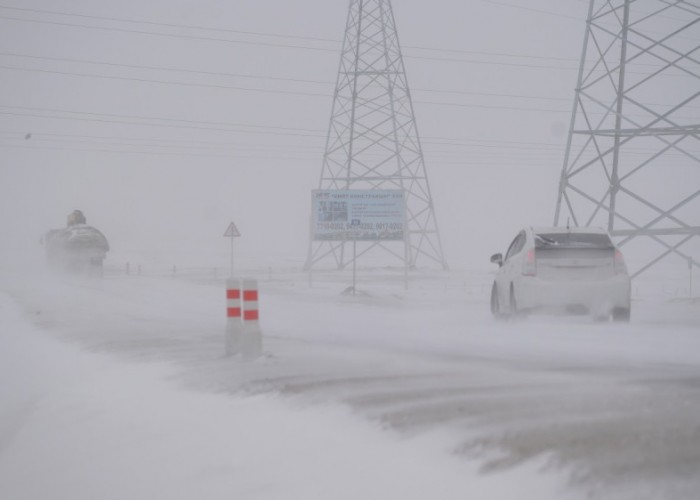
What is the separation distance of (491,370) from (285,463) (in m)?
3.75

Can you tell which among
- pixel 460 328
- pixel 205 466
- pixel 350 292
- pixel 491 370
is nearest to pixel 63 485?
Answer: pixel 205 466

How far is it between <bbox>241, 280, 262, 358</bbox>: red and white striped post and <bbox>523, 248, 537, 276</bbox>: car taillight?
5922mm

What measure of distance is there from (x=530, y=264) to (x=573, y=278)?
703 mm

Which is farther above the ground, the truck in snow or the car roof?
the car roof

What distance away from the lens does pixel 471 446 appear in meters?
5.32

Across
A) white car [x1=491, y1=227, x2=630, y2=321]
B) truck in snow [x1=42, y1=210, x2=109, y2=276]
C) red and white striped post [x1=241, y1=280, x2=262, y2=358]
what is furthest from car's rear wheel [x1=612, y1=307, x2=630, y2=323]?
truck in snow [x1=42, y1=210, x2=109, y2=276]

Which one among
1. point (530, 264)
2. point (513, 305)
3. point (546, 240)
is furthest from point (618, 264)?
point (513, 305)

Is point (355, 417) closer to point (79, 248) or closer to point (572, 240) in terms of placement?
point (572, 240)

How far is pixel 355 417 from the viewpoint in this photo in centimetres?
643

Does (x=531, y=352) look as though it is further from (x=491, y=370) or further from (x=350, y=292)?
(x=350, y=292)

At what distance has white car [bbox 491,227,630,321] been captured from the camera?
14.3m

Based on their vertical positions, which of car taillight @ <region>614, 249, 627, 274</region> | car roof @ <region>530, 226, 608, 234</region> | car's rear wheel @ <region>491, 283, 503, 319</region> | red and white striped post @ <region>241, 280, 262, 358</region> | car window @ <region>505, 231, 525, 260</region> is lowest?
car's rear wheel @ <region>491, 283, 503, 319</region>

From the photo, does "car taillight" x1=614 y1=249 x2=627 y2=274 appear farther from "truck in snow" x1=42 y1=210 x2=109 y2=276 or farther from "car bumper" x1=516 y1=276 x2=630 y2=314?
"truck in snow" x1=42 y1=210 x2=109 y2=276

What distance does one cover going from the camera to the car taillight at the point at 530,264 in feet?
47.4
